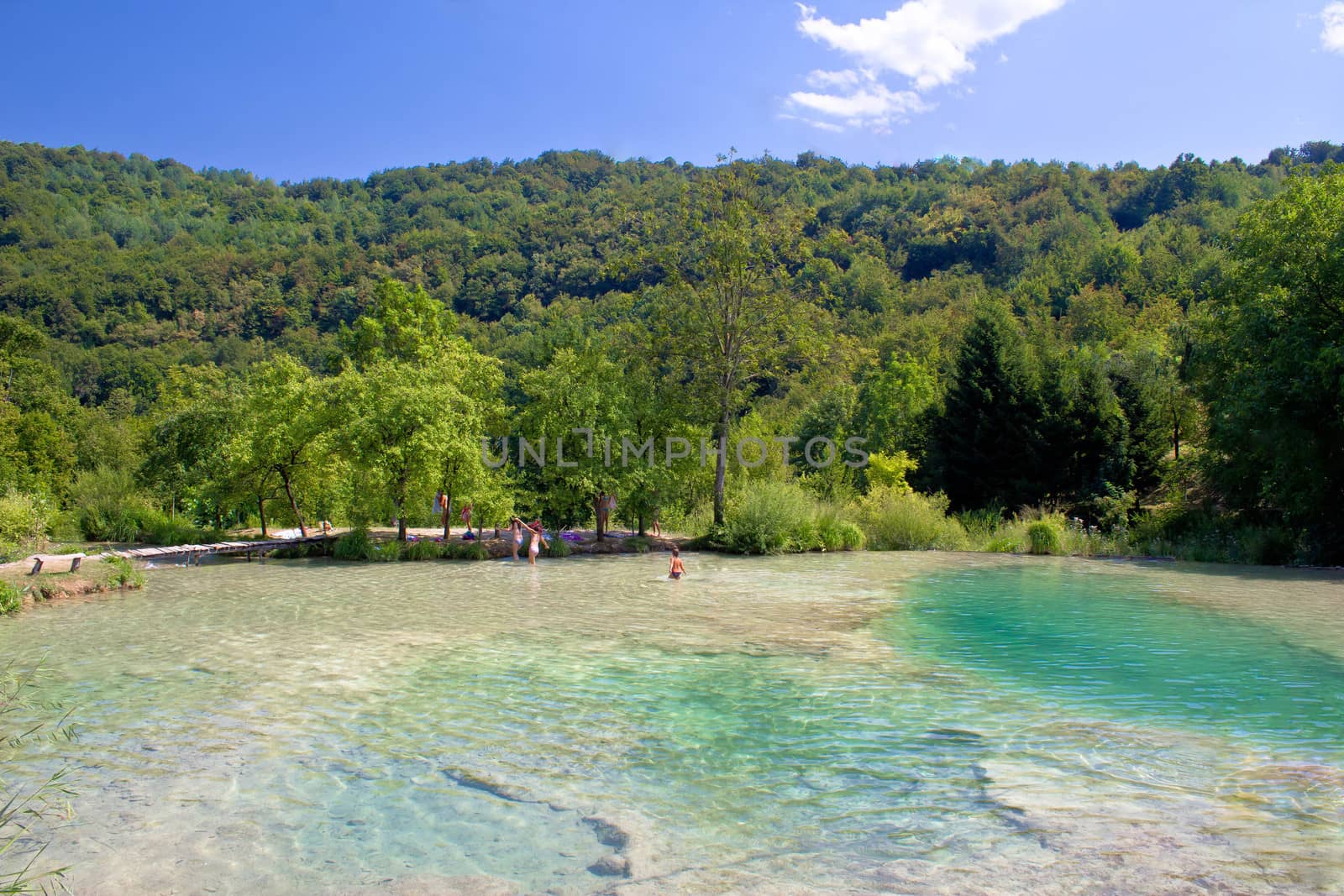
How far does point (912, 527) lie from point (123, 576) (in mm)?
21186

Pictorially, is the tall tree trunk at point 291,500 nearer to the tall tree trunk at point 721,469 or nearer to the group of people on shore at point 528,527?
the group of people on shore at point 528,527

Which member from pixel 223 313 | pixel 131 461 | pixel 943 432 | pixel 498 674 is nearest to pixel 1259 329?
pixel 943 432

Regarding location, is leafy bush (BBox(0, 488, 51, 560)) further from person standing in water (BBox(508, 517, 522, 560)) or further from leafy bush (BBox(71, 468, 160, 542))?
person standing in water (BBox(508, 517, 522, 560))

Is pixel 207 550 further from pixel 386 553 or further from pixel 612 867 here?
pixel 612 867

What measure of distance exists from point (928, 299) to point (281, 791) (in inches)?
3426

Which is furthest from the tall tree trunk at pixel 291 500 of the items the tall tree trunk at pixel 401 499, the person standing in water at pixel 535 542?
the person standing in water at pixel 535 542

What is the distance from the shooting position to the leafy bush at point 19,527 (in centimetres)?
2016

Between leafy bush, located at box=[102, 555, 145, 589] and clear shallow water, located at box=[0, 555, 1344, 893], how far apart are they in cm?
325

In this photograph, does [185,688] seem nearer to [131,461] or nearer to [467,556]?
[467,556]

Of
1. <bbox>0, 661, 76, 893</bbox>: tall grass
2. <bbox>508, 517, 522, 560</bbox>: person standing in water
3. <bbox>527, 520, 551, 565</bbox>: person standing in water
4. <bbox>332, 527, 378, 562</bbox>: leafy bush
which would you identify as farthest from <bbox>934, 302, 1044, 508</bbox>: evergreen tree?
<bbox>0, 661, 76, 893</bbox>: tall grass

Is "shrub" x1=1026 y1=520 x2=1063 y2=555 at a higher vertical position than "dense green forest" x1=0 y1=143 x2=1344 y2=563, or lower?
lower

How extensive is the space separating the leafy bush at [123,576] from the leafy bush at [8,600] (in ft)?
9.11

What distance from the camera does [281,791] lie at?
20.9ft

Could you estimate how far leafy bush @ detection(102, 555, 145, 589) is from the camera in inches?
706
